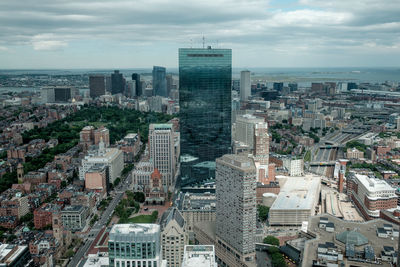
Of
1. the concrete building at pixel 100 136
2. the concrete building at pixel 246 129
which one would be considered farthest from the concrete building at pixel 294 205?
the concrete building at pixel 100 136

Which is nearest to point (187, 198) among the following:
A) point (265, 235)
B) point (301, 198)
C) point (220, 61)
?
point (265, 235)

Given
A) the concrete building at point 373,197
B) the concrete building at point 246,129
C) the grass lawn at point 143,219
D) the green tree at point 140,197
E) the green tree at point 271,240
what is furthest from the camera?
the concrete building at point 246,129

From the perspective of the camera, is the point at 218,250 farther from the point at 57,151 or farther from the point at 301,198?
the point at 57,151

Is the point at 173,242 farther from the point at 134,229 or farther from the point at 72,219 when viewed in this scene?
the point at 72,219

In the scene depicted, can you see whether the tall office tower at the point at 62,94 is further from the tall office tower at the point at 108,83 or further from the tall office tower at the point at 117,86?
the tall office tower at the point at 117,86

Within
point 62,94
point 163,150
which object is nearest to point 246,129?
point 163,150

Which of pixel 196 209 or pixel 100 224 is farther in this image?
pixel 100 224

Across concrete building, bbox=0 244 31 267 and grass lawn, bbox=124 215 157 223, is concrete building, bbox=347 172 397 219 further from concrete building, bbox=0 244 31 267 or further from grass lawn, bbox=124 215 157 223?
concrete building, bbox=0 244 31 267
